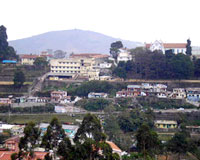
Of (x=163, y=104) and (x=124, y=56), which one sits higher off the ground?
(x=124, y=56)

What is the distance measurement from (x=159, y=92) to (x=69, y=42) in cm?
6174

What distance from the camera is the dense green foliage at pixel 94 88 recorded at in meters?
26.9

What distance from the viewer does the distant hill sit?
7825cm

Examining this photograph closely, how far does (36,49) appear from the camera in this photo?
80625 millimetres

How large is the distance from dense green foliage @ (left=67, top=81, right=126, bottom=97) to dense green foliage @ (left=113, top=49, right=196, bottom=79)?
4.99ft

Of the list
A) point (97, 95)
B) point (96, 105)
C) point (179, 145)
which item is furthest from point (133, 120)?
point (97, 95)

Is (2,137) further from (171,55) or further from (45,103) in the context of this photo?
(171,55)

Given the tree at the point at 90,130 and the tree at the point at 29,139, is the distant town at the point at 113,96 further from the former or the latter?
the tree at the point at 29,139

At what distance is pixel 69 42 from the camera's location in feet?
280

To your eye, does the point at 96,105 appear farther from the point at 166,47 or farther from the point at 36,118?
the point at 166,47

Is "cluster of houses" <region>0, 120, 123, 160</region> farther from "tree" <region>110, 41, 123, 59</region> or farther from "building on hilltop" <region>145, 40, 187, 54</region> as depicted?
"tree" <region>110, 41, 123, 59</region>

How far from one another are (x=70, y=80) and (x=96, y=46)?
51.9 meters

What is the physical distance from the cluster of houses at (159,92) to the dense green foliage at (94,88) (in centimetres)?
95

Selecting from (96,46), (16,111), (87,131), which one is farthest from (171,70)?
(96,46)
